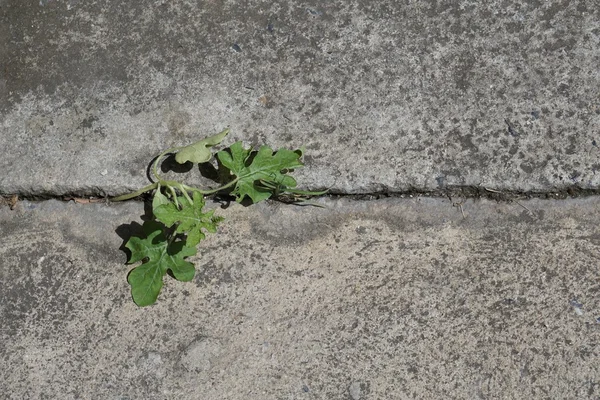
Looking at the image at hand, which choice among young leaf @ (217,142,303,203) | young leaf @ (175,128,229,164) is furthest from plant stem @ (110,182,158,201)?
young leaf @ (217,142,303,203)

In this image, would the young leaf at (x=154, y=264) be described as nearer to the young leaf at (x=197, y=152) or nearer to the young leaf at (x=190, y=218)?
the young leaf at (x=190, y=218)

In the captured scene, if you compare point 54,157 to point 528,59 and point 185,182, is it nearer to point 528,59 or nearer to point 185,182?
point 185,182

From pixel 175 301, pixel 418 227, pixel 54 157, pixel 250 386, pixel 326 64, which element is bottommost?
pixel 250 386

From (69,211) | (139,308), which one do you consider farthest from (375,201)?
(69,211)

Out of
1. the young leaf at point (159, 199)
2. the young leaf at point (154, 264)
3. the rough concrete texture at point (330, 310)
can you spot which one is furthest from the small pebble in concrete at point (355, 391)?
the young leaf at point (159, 199)

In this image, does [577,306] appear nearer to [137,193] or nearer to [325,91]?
[325,91]

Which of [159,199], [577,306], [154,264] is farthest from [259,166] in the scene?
[577,306]
